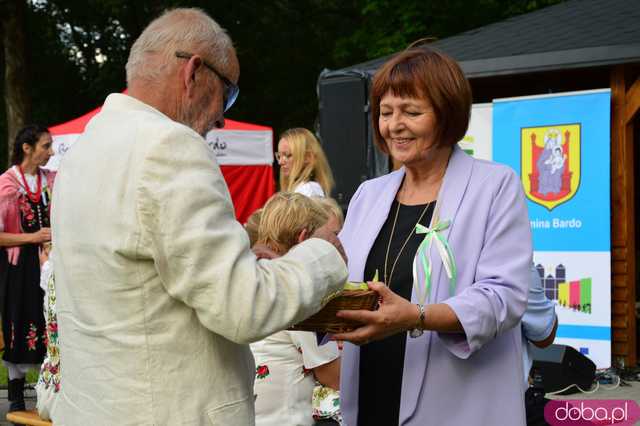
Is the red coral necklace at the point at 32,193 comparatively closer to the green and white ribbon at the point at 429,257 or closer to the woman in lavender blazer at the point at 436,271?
the woman in lavender blazer at the point at 436,271

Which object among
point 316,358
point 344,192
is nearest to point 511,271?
point 316,358

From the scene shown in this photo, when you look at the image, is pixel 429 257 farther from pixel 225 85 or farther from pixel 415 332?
pixel 225 85

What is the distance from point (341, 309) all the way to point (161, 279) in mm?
481

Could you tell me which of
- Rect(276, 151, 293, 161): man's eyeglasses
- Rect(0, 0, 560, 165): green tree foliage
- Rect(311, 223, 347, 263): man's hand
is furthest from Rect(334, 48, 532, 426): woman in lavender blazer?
Rect(0, 0, 560, 165): green tree foliage

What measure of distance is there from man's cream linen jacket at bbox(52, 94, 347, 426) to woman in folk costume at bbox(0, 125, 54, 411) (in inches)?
204

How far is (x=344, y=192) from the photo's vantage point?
9.79m

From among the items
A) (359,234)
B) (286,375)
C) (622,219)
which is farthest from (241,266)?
(622,219)

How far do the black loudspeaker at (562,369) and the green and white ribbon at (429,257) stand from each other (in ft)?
12.5

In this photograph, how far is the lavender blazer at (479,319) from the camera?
7.43ft

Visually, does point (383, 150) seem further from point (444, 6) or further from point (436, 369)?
point (444, 6)

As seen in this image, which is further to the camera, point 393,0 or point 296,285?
point 393,0

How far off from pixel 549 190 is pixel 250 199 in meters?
5.91

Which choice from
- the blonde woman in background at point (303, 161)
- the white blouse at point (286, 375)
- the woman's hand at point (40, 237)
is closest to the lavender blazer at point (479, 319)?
the white blouse at point (286, 375)

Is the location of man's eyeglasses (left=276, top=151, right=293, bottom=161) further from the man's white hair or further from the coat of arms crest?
the man's white hair
